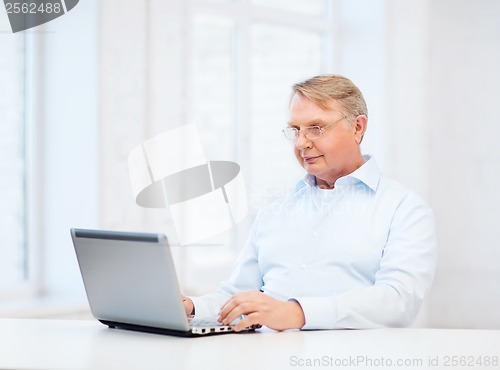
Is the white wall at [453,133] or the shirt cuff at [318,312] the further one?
the white wall at [453,133]

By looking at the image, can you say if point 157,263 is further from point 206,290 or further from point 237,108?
point 237,108

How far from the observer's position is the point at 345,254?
7.43 feet

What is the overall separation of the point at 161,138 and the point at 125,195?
1.04 feet

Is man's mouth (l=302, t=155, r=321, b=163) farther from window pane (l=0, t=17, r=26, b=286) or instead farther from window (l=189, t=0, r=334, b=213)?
window (l=189, t=0, r=334, b=213)

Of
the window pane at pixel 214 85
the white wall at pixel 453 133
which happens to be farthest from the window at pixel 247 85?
the white wall at pixel 453 133

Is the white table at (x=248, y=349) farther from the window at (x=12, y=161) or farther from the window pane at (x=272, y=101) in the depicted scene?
the window pane at (x=272, y=101)

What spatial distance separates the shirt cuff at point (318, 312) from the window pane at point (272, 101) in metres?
2.33

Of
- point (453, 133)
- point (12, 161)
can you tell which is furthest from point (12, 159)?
point (453, 133)

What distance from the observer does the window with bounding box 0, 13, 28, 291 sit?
3.28 meters

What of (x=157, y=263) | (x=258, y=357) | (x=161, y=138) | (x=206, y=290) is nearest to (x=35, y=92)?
(x=161, y=138)

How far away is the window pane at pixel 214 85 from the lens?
409 cm

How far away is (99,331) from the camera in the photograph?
185 centimetres

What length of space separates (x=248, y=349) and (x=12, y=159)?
2.03m

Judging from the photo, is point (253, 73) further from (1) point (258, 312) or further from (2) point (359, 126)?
(1) point (258, 312)
